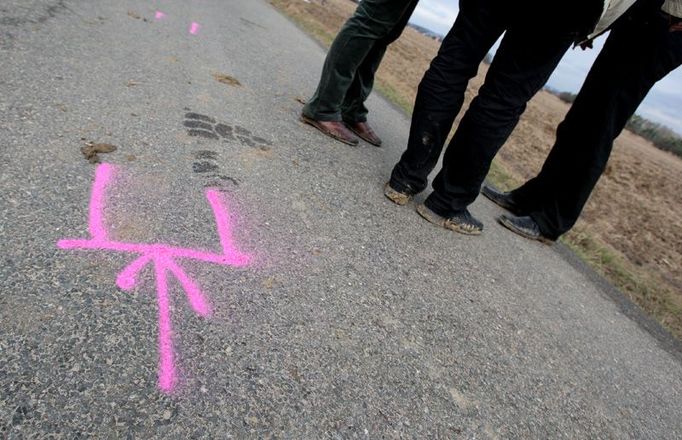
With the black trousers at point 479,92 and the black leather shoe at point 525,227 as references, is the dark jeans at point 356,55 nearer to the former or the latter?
the black trousers at point 479,92

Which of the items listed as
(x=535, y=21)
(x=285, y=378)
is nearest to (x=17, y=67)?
(x=285, y=378)

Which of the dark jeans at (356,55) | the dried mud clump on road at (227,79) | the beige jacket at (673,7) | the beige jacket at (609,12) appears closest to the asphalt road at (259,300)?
the dark jeans at (356,55)

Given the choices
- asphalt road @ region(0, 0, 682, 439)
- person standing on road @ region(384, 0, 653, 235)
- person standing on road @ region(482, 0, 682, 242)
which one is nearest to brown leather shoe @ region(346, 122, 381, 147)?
asphalt road @ region(0, 0, 682, 439)

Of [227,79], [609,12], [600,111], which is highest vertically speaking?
[609,12]

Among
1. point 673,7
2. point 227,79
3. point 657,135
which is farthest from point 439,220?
point 657,135

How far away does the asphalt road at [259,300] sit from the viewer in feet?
3.85

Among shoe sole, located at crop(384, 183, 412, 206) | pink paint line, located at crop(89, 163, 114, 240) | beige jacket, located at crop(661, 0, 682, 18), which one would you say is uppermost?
beige jacket, located at crop(661, 0, 682, 18)

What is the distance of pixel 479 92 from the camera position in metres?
2.39

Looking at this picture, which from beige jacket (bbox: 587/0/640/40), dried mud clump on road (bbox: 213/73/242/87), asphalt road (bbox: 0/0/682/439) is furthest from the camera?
dried mud clump on road (bbox: 213/73/242/87)

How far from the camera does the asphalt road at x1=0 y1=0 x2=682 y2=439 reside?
117 centimetres

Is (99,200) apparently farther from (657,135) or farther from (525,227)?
(657,135)

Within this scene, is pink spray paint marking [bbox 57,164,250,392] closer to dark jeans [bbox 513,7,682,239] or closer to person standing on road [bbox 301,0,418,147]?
person standing on road [bbox 301,0,418,147]

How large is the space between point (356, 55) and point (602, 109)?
5.11 ft

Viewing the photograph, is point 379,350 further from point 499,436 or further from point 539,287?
point 539,287
